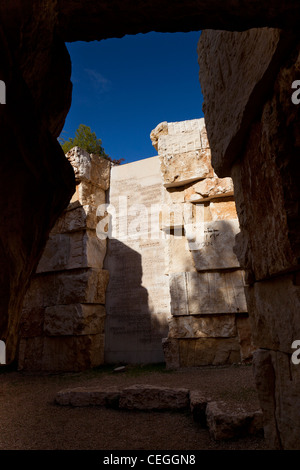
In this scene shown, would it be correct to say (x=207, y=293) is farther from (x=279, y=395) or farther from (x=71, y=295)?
(x=279, y=395)

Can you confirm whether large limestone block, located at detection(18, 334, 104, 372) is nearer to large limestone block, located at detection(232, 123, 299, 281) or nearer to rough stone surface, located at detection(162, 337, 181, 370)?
rough stone surface, located at detection(162, 337, 181, 370)

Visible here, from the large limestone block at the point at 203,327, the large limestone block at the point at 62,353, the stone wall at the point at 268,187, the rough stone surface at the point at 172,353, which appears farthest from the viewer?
the large limestone block at the point at 62,353

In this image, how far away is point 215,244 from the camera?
5.43 m

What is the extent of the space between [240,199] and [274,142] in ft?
1.82

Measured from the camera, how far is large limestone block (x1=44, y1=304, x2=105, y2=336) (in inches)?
235

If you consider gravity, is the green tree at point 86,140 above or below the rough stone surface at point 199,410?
above

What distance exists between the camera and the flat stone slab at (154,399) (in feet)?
10.5

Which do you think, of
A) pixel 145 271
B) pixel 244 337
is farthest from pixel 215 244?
pixel 145 271

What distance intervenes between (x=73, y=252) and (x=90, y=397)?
342cm

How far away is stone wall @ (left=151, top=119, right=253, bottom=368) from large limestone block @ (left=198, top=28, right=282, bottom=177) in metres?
3.40

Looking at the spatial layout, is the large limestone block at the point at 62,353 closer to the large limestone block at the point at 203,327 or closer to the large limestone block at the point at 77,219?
the large limestone block at the point at 203,327

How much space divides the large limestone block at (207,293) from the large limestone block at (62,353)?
6.19ft

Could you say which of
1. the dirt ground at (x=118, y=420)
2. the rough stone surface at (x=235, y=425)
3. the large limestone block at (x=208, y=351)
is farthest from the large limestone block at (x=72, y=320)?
the rough stone surface at (x=235, y=425)

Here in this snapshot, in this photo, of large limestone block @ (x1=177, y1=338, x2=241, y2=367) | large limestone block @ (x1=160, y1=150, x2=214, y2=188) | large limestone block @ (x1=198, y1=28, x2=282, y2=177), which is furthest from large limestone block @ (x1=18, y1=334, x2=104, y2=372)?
large limestone block @ (x1=198, y1=28, x2=282, y2=177)
